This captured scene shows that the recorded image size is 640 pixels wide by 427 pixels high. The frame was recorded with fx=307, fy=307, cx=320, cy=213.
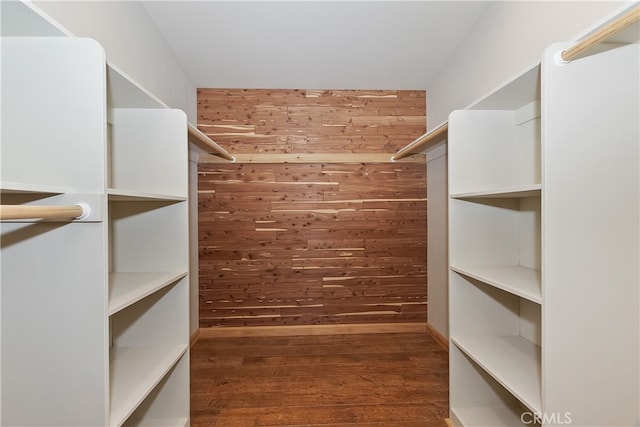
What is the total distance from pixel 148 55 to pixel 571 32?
2301 millimetres

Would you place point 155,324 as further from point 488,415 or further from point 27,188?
point 488,415

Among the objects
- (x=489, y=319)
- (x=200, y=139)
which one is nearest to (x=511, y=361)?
(x=489, y=319)

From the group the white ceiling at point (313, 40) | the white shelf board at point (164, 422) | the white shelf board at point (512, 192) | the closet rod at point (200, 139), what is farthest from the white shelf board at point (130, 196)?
the white shelf board at point (512, 192)

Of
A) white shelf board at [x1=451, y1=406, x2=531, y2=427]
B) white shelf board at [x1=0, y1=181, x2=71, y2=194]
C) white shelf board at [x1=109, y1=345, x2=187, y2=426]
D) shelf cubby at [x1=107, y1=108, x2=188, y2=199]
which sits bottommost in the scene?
white shelf board at [x1=451, y1=406, x2=531, y2=427]

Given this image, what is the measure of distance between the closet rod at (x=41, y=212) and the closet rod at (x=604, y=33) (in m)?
1.54

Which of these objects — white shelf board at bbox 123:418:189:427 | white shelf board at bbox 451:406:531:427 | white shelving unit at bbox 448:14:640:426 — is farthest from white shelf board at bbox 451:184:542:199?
white shelf board at bbox 123:418:189:427

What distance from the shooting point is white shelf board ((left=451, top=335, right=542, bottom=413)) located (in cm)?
A: 118

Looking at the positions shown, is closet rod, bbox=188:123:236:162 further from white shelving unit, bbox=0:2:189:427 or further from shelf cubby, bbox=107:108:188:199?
white shelving unit, bbox=0:2:189:427

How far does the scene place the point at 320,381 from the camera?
2.16m

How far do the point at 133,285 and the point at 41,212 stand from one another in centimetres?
67

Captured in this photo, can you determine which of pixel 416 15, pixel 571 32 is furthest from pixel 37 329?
pixel 416 15

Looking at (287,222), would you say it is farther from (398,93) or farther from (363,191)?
(398,93)

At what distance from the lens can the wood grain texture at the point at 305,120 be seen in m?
2.96

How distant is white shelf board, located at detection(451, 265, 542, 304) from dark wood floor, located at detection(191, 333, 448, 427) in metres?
0.93
